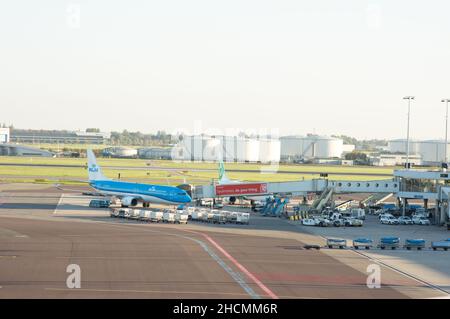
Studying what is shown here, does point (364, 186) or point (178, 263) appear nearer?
point (178, 263)

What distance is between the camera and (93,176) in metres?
108

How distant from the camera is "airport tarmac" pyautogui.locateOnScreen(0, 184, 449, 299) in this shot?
44.4 metres


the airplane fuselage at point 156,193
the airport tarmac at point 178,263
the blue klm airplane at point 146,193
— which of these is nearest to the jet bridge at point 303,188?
the blue klm airplane at point 146,193

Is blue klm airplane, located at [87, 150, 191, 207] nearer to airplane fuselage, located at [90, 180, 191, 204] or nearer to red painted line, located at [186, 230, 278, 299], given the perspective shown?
airplane fuselage, located at [90, 180, 191, 204]

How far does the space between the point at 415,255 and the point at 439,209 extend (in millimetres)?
32809

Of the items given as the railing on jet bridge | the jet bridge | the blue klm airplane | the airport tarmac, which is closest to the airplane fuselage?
the blue klm airplane

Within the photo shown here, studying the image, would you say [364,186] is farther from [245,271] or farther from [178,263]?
[245,271]

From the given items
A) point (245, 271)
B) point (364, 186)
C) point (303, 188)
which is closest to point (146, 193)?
point (303, 188)

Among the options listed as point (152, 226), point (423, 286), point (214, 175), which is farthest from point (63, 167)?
point (423, 286)

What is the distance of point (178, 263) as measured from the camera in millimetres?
55125

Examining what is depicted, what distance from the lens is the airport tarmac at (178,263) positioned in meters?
44.4

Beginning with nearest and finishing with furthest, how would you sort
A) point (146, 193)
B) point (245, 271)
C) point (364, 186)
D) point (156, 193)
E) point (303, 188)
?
1. point (245, 271)
2. point (156, 193)
3. point (146, 193)
4. point (364, 186)
5. point (303, 188)

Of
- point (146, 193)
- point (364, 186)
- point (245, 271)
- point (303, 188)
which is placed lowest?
point (245, 271)
